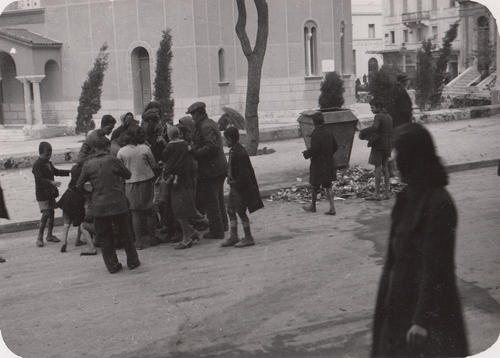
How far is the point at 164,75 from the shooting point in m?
20.4

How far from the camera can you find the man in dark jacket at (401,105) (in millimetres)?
8852

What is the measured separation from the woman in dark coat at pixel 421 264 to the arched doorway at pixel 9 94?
16734 mm

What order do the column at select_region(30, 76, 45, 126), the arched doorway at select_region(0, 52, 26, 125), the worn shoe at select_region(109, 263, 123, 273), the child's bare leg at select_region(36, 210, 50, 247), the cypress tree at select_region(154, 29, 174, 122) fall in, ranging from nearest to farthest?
the worn shoe at select_region(109, 263, 123, 273)
the child's bare leg at select_region(36, 210, 50, 247)
the column at select_region(30, 76, 45, 126)
the arched doorway at select_region(0, 52, 26, 125)
the cypress tree at select_region(154, 29, 174, 122)

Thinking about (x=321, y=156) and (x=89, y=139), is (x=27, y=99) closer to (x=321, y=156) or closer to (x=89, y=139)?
(x=321, y=156)

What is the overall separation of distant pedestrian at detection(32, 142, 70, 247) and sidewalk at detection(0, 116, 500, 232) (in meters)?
1.14

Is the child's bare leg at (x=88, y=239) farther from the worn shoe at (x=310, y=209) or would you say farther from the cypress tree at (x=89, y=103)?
the cypress tree at (x=89, y=103)

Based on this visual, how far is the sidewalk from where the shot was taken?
26.1 ft

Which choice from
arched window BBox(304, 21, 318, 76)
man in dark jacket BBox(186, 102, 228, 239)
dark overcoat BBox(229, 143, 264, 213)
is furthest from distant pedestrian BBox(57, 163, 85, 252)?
arched window BBox(304, 21, 318, 76)

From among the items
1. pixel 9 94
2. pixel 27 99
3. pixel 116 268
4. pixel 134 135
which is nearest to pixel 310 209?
pixel 134 135

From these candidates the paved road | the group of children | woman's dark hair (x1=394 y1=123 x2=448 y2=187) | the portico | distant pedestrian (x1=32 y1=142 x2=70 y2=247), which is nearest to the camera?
woman's dark hair (x1=394 y1=123 x2=448 y2=187)

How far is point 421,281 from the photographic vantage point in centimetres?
321

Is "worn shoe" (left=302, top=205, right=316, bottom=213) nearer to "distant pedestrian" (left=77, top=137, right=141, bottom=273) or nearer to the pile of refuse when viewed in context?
the pile of refuse

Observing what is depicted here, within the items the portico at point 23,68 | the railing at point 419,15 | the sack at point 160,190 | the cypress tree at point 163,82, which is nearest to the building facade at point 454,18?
the railing at point 419,15

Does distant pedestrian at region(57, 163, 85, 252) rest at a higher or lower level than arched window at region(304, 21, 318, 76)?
lower
